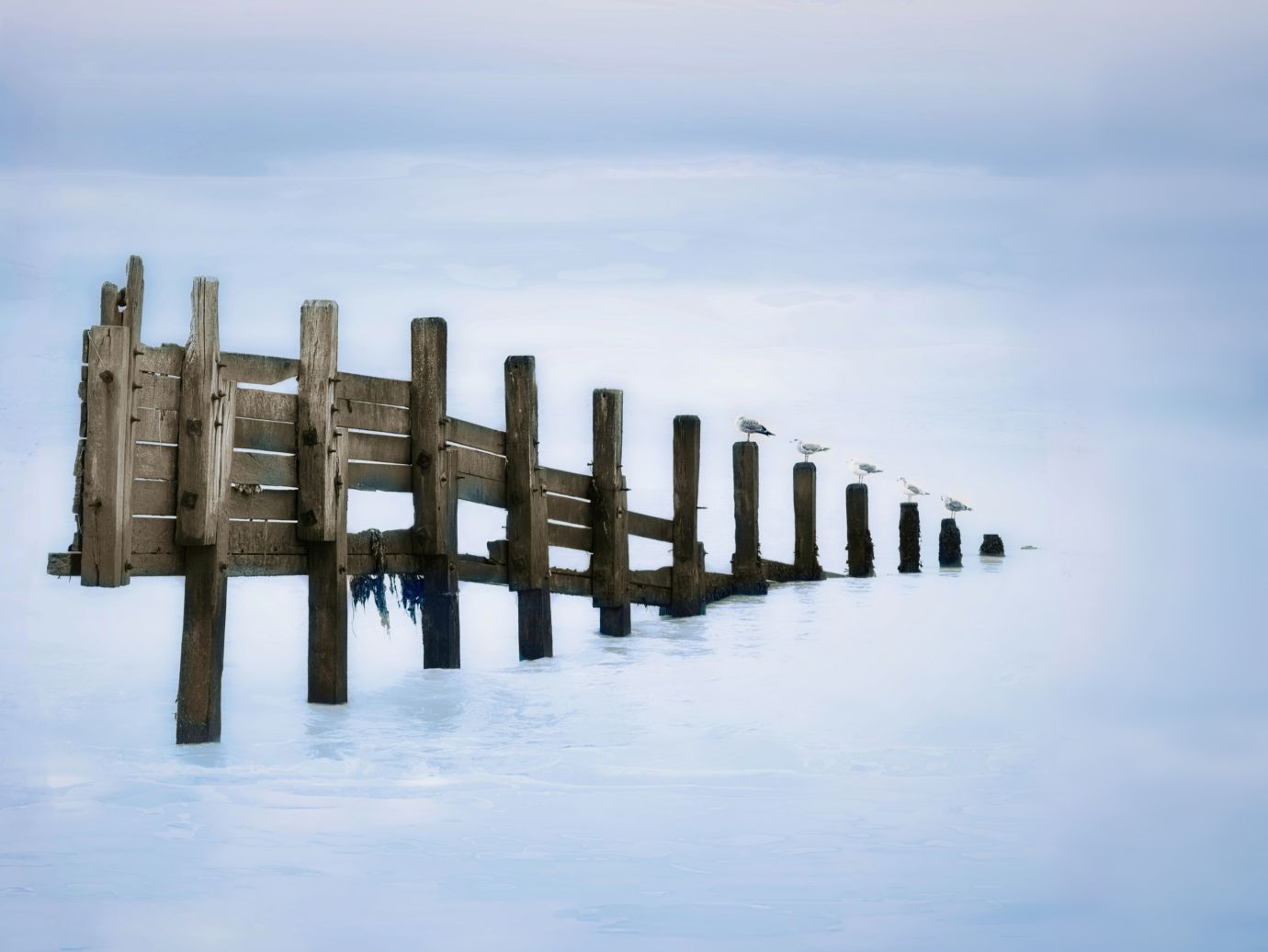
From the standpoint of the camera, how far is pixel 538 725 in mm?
9906

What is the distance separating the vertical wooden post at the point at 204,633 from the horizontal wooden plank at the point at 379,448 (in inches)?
63.4

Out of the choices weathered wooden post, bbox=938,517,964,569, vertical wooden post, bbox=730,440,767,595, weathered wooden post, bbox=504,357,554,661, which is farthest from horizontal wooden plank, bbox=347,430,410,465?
weathered wooden post, bbox=938,517,964,569

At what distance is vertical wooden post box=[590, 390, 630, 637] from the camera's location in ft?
45.0

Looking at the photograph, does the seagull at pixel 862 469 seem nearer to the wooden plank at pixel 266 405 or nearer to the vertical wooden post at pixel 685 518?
the vertical wooden post at pixel 685 518

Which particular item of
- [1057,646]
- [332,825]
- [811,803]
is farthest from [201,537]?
[1057,646]

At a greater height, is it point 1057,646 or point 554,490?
point 554,490

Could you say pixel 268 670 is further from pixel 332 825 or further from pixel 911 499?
pixel 911 499

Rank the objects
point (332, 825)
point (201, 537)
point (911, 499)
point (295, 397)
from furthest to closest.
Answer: point (911, 499), point (295, 397), point (201, 537), point (332, 825)

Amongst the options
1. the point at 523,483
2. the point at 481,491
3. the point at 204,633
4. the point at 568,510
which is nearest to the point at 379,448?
the point at 481,491

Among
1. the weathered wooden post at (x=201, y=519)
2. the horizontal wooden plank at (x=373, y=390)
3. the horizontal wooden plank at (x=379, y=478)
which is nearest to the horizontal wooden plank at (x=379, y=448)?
the horizontal wooden plank at (x=379, y=478)

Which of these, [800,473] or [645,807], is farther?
[800,473]

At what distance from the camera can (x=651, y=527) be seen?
15.0m

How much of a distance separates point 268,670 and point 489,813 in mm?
4833

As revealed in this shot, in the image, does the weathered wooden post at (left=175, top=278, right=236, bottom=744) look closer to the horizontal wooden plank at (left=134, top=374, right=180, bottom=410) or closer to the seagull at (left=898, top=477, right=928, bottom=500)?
the horizontal wooden plank at (left=134, top=374, right=180, bottom=410)
